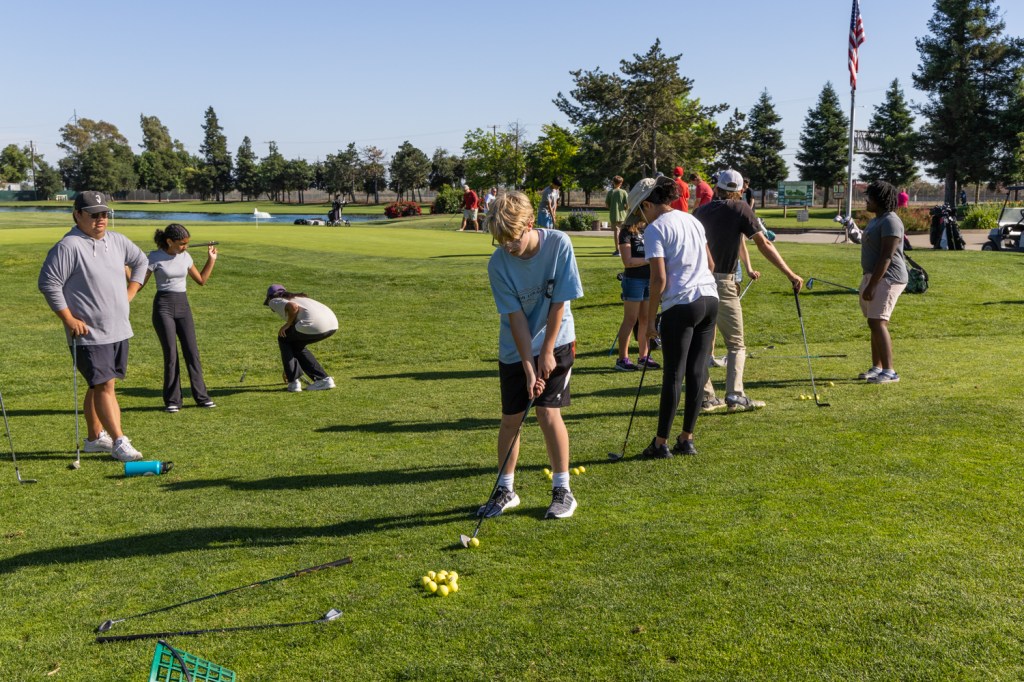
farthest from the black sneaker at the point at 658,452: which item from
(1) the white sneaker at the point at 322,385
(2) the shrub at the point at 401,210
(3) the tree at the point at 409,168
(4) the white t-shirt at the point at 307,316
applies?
(3) the tree at the point at 409,168

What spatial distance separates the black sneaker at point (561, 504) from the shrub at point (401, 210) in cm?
5610

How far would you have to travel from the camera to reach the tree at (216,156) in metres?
121

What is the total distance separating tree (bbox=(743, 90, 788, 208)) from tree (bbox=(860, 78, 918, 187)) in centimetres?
1052

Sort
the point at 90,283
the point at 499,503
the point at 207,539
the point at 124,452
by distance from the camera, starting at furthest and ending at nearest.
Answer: the point at 124,452
the point at 90,283
the point at 499,503
the point at 207,539

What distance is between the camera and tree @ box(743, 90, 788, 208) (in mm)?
82375

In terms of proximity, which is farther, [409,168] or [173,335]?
[409,168]

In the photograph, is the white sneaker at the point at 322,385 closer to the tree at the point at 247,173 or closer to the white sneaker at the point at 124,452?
the white sneaker at the point at 124,452

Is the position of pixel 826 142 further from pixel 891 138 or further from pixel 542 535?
pixel 542 535

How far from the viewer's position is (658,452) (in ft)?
21.4

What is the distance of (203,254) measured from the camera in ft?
73.2

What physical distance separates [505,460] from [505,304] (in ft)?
3.43

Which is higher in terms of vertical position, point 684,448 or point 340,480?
point 684,448

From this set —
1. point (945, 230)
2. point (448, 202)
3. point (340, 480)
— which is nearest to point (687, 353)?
point (340, 480)

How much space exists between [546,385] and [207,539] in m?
2.29
